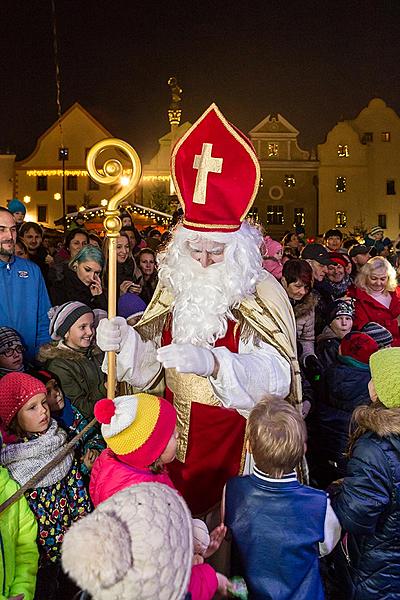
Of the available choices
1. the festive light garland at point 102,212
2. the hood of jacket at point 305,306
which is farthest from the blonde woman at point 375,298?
the festive light garland at point 102,212

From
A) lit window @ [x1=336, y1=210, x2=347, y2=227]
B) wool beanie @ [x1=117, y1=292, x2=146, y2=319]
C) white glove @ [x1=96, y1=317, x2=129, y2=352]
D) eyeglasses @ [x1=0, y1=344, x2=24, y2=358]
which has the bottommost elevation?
eyeglasses @ [x1=0, y1=344, x2=24, y2=358]

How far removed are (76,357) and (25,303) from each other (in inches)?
33.4

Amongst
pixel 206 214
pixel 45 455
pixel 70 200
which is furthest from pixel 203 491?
pixel 70 200

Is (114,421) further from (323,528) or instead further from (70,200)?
(70,200)

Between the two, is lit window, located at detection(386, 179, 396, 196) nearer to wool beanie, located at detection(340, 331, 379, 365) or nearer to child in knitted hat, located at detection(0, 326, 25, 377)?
wool beanie, located at detection(340, 331, 379, 365)

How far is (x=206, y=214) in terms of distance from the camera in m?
3.48

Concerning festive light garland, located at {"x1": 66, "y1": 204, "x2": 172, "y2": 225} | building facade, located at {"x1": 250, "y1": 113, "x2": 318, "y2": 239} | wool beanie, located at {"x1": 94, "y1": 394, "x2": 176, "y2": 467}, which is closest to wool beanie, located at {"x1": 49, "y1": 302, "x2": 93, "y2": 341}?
festive light garland, located at {"x1": 66, "y1": 204, "x2": 172, "y2": 225}

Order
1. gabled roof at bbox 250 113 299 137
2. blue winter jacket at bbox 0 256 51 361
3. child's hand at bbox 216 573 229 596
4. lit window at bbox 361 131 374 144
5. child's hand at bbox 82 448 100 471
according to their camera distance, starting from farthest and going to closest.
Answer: lit window at bbox 361 131 374 144, gabled roof at bbox 250 113 299 137, blue winter jacket at bbox 0 256 51 361, child's hand at bbox 82 448 100 471, child's hand at bbox 216 573 229 596

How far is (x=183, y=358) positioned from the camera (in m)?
2.81

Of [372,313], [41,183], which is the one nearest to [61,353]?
[372,313]

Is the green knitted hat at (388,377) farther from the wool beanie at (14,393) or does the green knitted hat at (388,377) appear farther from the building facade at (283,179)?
the building facade at (283,179)

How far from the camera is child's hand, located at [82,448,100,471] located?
13.0 feet

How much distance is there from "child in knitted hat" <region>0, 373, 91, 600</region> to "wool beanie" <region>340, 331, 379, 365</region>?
2232 mm

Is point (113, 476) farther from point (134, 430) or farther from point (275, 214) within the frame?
point (275, 214)
